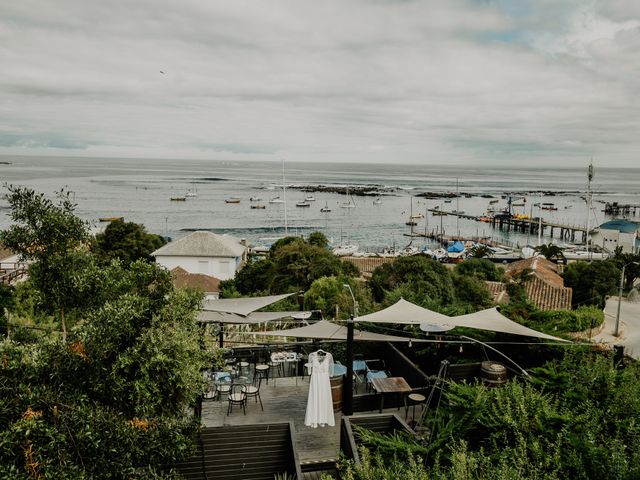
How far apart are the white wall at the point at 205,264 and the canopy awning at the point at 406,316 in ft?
99.4

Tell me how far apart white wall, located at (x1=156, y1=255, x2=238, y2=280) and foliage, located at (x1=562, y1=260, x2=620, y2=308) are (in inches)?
1015

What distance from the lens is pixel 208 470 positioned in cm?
799

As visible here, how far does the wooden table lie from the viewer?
991 cm

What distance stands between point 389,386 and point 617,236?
2468 inches

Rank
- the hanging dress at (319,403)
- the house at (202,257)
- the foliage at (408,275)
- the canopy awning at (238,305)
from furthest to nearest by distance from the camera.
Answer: the house at (202,257), the foliage at (408,275), the canopy awning at (238,305), the hanging dress at (319,403)

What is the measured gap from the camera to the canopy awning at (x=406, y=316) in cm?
1037

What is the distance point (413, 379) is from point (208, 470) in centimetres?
497

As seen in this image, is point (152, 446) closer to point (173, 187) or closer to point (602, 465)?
point (602, 465)

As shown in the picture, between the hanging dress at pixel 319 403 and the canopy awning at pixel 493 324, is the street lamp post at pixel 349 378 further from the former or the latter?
the canopy awning at pixel 493 324

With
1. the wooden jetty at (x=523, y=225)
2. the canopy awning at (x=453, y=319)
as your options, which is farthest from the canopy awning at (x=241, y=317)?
the wooden jetty at (x=523, y=225)

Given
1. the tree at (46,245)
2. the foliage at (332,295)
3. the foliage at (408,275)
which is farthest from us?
the foliage at (408,275)

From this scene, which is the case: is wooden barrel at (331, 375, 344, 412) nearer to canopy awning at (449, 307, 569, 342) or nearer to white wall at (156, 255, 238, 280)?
canopy awning at (449, 307, 569, 342)

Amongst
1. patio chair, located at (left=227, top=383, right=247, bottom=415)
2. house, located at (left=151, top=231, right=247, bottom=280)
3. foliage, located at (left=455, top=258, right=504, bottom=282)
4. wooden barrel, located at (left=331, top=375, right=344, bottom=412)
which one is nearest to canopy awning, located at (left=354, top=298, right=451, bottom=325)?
wooden barrel, located at (left=331, top=375, right=344, bottom=412)

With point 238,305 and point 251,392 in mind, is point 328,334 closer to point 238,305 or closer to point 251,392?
point 251,392
